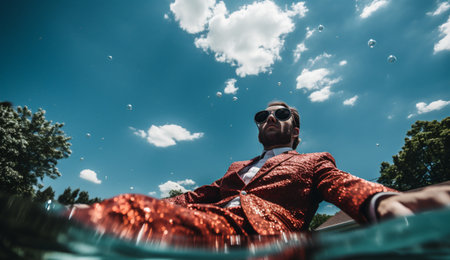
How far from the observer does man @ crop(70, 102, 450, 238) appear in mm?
830


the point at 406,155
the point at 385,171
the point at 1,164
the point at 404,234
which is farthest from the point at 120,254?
the point at 385,171

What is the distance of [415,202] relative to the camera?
2.67 feet

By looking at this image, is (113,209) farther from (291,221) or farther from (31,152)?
(31,152)

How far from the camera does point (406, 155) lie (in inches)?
800

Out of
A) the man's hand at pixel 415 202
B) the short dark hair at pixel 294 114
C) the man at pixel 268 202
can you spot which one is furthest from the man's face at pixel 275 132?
the man's hand at pixel 415 202

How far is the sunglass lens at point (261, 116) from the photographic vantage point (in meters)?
2.98

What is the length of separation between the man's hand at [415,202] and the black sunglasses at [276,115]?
200 centimetres

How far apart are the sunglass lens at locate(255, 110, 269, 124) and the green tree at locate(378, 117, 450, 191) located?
22901 mm

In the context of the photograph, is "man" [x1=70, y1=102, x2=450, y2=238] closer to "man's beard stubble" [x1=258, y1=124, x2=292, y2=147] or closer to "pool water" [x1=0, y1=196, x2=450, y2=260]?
"man's beard stubble" [x1=258, y1=124, x2=292, y2=147]

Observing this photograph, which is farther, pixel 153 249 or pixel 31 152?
pixel 31 152

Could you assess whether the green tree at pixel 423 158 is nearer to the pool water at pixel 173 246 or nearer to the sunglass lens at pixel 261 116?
the sunglass lens at pixel 261 116

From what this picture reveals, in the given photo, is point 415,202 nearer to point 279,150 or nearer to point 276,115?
point 279,150

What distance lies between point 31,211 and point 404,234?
40.2 inches

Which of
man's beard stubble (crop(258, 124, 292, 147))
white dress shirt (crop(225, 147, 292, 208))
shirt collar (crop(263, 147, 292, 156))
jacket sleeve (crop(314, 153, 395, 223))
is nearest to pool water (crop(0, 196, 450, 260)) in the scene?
jacket sleeve (crop(314, 153, 395, 223))
